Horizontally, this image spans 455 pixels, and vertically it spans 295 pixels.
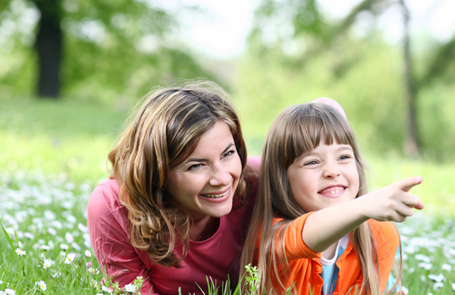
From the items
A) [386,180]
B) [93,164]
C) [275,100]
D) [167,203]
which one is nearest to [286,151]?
[167,203]

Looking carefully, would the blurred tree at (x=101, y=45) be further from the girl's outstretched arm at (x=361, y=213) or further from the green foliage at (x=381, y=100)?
the girl's outstretched arm at (x=361, y=213)

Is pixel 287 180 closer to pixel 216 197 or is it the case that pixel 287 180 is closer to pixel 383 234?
pixel 216 197

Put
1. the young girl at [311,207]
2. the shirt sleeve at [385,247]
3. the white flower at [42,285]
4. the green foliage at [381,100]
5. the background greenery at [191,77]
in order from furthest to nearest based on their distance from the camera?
the green foliage at [381,100], the background greenery at [191,77], the shirt sleeve at [385,247], the young girl at [311,207], the white flower at [42,285]

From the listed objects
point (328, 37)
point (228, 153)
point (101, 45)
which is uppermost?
point (328, 37)

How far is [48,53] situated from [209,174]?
1502 cm

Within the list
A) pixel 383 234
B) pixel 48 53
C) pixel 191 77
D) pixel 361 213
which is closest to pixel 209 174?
pixel 361 213

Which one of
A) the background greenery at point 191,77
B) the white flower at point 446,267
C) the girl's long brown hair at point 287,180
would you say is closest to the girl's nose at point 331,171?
the girl's long brown hair at point 287,180

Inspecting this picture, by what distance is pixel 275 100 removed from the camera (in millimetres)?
25047

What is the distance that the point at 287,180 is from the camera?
2.07 m

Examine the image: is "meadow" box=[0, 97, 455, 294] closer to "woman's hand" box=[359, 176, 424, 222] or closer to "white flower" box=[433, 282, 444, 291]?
"white flower" box=[433, 282, 444, 291]

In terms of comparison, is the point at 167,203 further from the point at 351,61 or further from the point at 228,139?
the point at 351,61

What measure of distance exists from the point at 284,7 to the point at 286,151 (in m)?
15.1

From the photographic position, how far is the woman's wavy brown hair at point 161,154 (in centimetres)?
182

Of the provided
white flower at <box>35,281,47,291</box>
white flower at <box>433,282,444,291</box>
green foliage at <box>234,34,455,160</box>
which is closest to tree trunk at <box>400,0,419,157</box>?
green foliage at <box>234,34,455,160</box>
